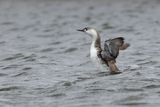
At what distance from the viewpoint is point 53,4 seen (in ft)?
104

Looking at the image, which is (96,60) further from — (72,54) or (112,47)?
(72,54)

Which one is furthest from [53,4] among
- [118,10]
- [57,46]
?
[57,46]

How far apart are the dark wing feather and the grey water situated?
0.41 meters

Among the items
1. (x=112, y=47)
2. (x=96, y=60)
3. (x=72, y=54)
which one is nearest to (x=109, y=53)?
(x=112, y=47)

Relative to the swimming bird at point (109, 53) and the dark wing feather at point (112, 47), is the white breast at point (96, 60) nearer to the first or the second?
the swimming bird at point (109, 53)

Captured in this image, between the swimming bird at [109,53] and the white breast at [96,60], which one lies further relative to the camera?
the white breast at [96,60]

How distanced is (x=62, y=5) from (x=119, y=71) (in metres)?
16.5

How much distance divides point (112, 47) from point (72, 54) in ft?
14.0

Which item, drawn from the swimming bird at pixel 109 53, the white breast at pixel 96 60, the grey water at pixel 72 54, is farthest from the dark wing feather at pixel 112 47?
the grey water at pixel 72 54

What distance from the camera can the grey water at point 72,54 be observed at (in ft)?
39.9

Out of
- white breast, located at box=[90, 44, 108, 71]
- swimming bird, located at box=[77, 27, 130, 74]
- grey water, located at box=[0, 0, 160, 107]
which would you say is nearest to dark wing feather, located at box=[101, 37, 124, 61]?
swimming bird, located at box=[77, 27, 130, 74]

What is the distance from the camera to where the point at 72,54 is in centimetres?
1834

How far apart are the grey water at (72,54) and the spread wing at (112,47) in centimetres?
41

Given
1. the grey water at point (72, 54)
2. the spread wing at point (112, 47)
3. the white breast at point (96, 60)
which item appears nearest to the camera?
the grey water at point (72, 54)
